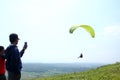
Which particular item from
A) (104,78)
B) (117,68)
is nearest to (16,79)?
(104,78)

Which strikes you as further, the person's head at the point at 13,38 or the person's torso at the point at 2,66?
the person's torso at the point at 2,66

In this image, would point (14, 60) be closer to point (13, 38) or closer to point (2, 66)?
point (13, 38)

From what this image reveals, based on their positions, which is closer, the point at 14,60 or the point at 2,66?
the point at 14,60

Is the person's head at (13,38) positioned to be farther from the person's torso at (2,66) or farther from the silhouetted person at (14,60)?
the person's torso at (2,66)

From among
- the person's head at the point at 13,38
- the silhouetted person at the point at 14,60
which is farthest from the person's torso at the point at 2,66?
the person's head at the point at 13,38

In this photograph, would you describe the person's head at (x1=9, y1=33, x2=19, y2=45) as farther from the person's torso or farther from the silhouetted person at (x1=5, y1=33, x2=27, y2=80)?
the person's torso

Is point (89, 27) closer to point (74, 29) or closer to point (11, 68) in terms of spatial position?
point (74, 29)

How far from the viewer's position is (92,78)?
3073 cm

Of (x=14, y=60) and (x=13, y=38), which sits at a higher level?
(x=13, y=38)

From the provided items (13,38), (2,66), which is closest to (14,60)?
(13,38)

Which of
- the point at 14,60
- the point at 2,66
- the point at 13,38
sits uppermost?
the point at 13,38

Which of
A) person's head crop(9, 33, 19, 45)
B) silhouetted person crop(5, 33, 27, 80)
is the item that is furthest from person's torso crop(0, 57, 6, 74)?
person's head crop(9, 33, 19, 45)

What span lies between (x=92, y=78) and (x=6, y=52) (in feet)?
61.5

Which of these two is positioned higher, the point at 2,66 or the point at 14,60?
the point at 14,60
